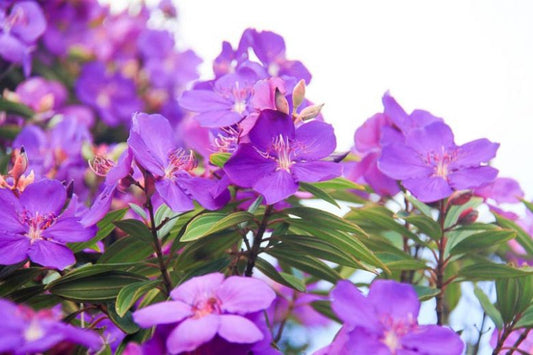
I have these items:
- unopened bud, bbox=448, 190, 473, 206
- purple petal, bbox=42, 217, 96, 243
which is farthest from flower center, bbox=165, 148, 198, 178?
unopened bud, bbox=448, 190, 473, 206

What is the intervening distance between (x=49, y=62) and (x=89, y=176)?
3.12 ft

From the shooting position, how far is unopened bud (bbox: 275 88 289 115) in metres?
0.80

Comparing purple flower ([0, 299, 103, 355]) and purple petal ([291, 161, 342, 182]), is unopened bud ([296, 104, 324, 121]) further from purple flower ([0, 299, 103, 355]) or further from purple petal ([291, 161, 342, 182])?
purple flower ([0, 299, 103, 355])

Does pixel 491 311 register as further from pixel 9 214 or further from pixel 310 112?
pixel 9 214

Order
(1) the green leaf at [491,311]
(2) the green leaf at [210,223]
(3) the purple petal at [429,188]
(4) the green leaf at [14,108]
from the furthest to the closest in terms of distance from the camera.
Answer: (4) the green leaf at [14,108] < (1) the green leaf at [491,311] < (3) the purple petal at [429,188] < (2) the green leaf at [210,223]

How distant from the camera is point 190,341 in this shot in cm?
63

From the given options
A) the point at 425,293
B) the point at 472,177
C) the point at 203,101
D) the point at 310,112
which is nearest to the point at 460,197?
the point at 472,177

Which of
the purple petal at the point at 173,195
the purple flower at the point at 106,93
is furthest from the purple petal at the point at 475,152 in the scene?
the purple flower at the point at 106,93

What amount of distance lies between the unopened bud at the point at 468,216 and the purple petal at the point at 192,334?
0.47 meters

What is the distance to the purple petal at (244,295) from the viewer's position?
26.7 inches

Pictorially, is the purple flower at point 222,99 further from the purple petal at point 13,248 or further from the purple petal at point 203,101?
the purple petal at point 13,248

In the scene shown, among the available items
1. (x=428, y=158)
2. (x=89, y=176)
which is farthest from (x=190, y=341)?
(x=89, y=176)

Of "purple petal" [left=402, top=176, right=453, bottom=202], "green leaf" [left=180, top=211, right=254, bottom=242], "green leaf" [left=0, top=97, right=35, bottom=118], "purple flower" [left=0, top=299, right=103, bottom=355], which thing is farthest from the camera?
"green leaf" [left=0, top=97, right=35, bottom=118]

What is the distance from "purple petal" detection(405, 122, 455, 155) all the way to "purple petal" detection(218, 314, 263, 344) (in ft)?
1.33
